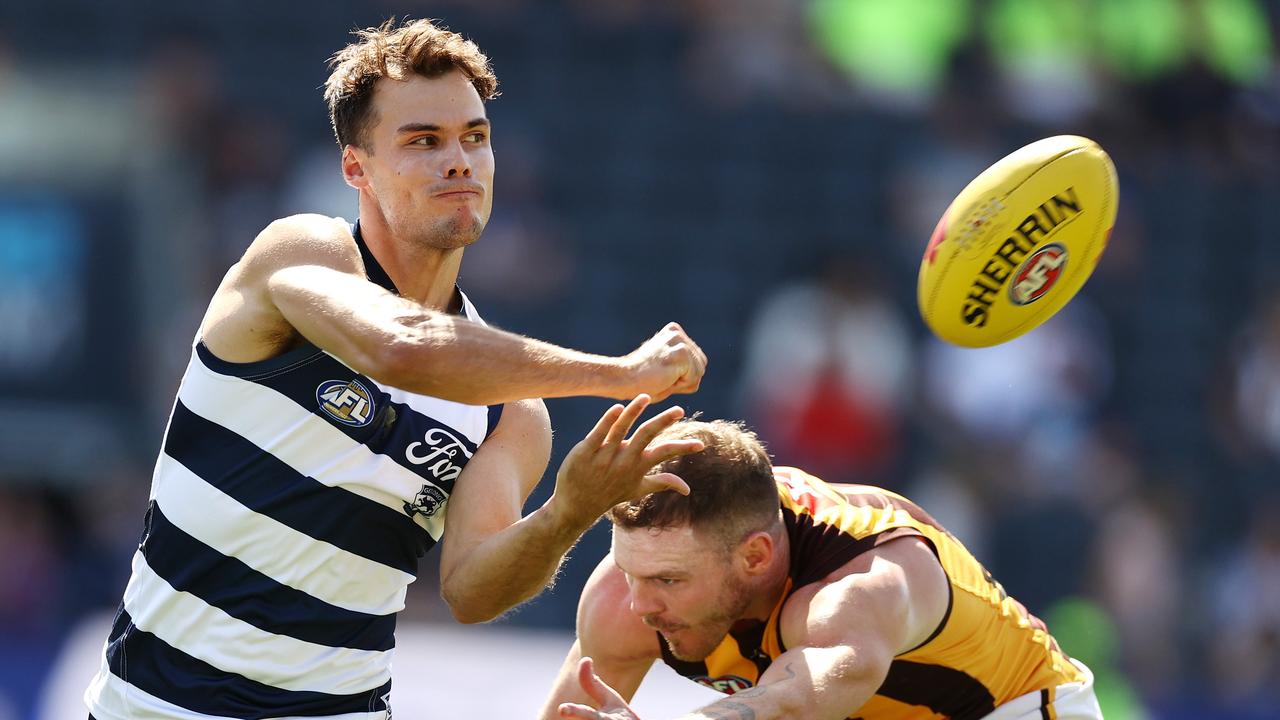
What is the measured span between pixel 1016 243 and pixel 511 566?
1.78 m

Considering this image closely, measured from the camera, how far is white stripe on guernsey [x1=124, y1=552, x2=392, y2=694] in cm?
436

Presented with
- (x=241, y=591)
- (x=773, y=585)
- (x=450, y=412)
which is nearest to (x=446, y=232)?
(x=450, y=412)

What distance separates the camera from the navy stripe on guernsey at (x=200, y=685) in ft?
14.3

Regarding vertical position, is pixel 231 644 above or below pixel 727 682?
above

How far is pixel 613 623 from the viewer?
16.0 feet

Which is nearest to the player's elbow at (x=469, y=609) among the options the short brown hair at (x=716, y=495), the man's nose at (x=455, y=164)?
the short brown hair at (x=716, y=495)

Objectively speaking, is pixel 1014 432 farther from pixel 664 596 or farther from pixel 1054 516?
pixel 664 596

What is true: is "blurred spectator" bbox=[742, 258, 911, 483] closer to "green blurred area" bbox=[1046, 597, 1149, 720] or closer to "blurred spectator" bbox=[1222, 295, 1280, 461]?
"green blurred area" bbox=[1046, 597, 1149, 720]

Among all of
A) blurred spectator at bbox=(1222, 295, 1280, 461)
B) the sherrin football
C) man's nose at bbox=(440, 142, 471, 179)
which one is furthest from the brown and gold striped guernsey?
blurred spectator at bbox=(1222, 295, 1280, 461)

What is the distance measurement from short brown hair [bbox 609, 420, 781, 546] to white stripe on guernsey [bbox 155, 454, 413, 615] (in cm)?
73

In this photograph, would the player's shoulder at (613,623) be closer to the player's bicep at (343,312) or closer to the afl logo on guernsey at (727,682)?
the afl logo on guernsey at (727,682)

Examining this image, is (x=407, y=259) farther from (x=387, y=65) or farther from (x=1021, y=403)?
(x=1021, y=403)

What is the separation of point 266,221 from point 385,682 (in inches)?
298

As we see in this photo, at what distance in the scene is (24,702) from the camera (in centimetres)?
891
